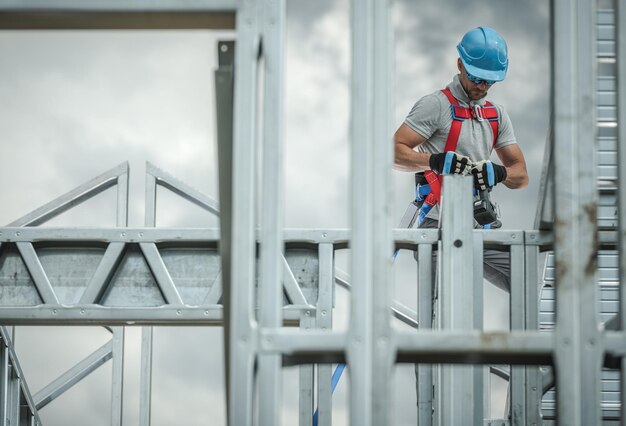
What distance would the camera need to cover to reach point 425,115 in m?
8.39

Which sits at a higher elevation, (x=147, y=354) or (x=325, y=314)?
(x=325, y=314)

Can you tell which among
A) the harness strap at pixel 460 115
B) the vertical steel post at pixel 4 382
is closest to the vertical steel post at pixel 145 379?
the vertical steel post at pixel 4 382

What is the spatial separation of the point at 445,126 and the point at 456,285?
2037 mm

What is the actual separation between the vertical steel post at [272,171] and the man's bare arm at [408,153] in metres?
4.08

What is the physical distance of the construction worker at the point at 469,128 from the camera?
26.8ft

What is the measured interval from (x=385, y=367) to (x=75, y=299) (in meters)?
4.94

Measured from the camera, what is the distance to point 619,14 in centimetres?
428

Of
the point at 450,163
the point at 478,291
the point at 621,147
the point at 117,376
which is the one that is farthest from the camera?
the point at 117,376

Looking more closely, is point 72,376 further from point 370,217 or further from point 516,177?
point 370,217

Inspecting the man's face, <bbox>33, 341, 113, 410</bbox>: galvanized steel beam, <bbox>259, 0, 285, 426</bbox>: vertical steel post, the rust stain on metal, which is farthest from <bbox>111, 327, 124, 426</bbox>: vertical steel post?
the rust stain on metal

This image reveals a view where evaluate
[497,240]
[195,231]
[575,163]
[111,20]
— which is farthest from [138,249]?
[575,163]

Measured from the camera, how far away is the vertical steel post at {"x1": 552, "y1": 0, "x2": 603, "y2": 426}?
13.4 feet

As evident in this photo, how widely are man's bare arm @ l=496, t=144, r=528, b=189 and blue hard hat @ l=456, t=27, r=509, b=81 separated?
575 millimetres

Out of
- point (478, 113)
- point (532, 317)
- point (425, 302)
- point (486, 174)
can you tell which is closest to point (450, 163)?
point (486, 174)
